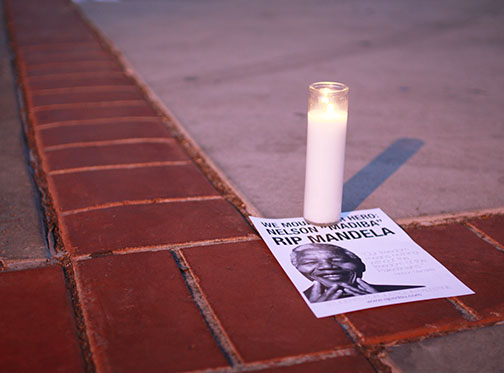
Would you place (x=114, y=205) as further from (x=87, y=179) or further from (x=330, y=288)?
(x=330, y=288)

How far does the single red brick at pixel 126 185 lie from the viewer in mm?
1741

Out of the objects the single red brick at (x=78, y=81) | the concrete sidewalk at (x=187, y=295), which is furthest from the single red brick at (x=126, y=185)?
the single red brick at (x=78, y=81)

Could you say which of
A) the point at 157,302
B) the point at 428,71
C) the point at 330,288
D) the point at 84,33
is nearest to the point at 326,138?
the point at 330,288

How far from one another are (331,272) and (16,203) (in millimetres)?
1058

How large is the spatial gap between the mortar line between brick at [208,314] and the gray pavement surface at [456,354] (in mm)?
320

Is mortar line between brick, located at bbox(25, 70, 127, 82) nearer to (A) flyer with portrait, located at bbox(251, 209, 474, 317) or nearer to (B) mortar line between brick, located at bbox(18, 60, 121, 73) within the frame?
(B) mortar line between brick, located at bbox(18, 60, 121, 73)

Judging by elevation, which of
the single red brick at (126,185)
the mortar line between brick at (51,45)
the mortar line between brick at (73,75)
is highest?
A: the mortar line between brick at (51,45)

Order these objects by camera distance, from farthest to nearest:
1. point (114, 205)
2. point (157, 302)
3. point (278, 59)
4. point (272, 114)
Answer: point (278, 59), point (272, 114), point (114, 205), point (157, 302)

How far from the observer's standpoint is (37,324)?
45.0 inches

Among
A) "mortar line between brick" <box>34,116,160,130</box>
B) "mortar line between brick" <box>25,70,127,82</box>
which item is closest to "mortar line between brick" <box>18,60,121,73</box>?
"mortar line between brick" <box>25,70,127,82</box>

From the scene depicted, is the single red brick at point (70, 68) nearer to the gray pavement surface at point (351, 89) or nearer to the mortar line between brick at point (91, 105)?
the gray pavement surface at point (351, 89)

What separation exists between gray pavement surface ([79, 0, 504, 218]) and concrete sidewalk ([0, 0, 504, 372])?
0.20 m

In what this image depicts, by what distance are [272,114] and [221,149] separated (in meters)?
0.56

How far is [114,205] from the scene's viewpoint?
1697 millimetres
